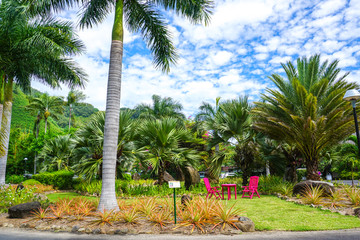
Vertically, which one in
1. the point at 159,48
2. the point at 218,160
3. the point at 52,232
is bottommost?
the point at 52,232

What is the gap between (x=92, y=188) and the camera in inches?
495

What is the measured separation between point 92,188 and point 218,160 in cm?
683

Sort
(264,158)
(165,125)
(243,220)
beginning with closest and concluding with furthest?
1. (243,220)
2. (165,125)
3. (264,158)


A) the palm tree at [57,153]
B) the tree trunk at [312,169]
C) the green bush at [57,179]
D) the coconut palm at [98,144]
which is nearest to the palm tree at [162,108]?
the palm tree at [57,153]

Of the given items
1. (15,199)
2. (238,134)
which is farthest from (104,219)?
(238,134)

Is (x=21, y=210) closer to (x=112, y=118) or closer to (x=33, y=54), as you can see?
(x=112, y=118)

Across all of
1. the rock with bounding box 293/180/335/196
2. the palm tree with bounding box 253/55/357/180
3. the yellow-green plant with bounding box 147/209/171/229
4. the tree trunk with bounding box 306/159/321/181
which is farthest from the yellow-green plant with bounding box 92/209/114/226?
the tree trunk with bounding box 306/159/321/181

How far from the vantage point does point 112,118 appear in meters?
7.19

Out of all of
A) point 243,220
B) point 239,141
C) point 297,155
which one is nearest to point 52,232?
point 243,220

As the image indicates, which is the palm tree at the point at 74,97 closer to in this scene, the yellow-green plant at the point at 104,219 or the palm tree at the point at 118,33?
the palm tree at the point at 118,33

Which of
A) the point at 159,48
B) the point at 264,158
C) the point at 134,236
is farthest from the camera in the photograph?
the point at 264,158

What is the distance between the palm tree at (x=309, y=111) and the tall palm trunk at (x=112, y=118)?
766 cm

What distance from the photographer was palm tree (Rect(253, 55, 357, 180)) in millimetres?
11000

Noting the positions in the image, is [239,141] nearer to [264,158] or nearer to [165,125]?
[264,158]
